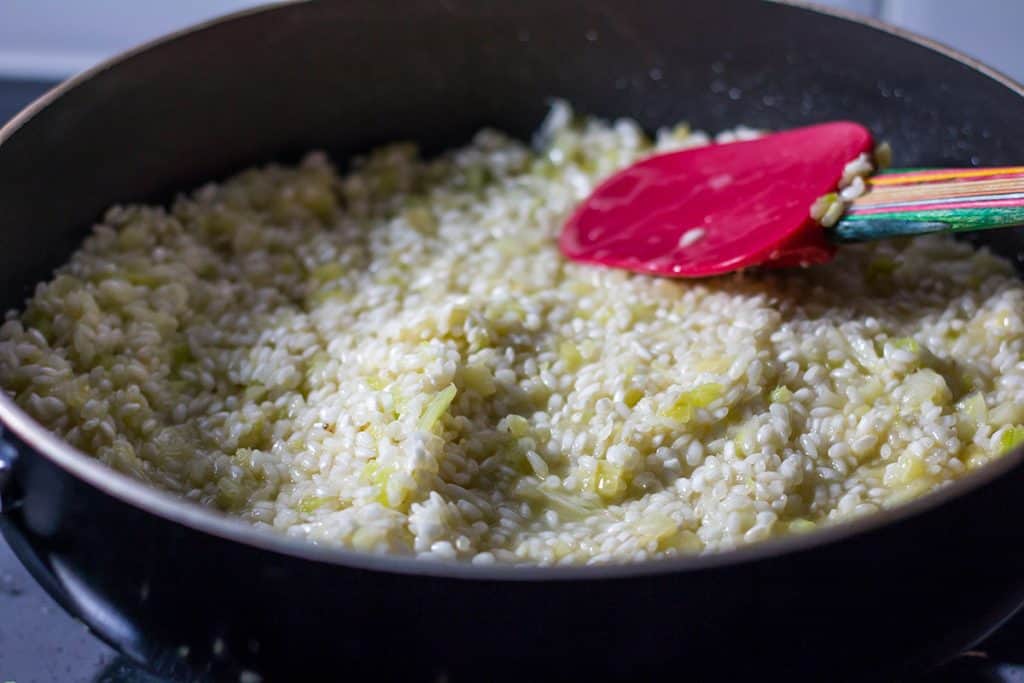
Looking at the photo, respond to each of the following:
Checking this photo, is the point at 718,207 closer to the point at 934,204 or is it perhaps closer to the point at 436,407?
the point at 934,204

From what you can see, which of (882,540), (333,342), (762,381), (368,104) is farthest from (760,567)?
(368,104)

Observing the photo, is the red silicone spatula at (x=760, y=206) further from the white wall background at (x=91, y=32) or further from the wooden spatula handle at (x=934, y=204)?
the white wall background at (x=91, y=32)

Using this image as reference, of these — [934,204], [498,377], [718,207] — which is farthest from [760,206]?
[498,377]

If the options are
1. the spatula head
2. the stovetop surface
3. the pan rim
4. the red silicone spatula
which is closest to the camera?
the pan rim

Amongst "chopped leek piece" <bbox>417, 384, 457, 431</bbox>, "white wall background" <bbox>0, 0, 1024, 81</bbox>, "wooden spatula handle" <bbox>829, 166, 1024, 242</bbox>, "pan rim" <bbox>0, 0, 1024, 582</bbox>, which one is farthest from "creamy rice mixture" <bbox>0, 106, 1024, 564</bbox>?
"white wall background" <bbox>0, 0, 1024, 81</bbox>

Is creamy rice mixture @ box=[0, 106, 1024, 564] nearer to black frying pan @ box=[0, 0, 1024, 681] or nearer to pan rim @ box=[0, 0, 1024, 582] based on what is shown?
black frying pan @ box=[0, 0, 1024, 681]

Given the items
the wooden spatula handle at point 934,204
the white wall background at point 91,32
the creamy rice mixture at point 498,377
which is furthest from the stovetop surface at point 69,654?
the white wall background at point 91,32

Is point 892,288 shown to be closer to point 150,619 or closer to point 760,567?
point 760,567
